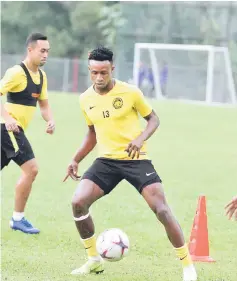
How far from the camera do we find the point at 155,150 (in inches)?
798

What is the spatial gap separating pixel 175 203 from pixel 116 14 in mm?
50231

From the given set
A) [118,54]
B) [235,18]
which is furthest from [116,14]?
[235,18]

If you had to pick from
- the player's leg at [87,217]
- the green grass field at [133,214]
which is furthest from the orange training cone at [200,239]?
the player's leg at [87,217]

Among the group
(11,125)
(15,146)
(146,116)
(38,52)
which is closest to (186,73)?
(38,52)

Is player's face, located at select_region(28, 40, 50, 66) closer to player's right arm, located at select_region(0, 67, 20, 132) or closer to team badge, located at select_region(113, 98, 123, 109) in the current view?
player's right arm, located at select_region(0, 67, 20, 132)

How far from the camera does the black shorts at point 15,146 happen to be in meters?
9.79

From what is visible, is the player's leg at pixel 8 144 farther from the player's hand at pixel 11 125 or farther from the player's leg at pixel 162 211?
the player's leg at pixel 162 211

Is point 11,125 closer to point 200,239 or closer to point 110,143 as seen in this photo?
point 110,143

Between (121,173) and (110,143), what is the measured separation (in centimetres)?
29


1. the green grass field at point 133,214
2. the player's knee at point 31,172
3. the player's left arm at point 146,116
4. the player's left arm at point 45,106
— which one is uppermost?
the player's left arm at point 146,116

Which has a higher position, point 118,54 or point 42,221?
point 42,221

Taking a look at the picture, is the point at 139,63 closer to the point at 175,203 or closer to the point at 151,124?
the point at 175,203

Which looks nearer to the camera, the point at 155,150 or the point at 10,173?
the point at 10,173

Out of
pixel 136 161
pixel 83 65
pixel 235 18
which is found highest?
pixel 136 161
